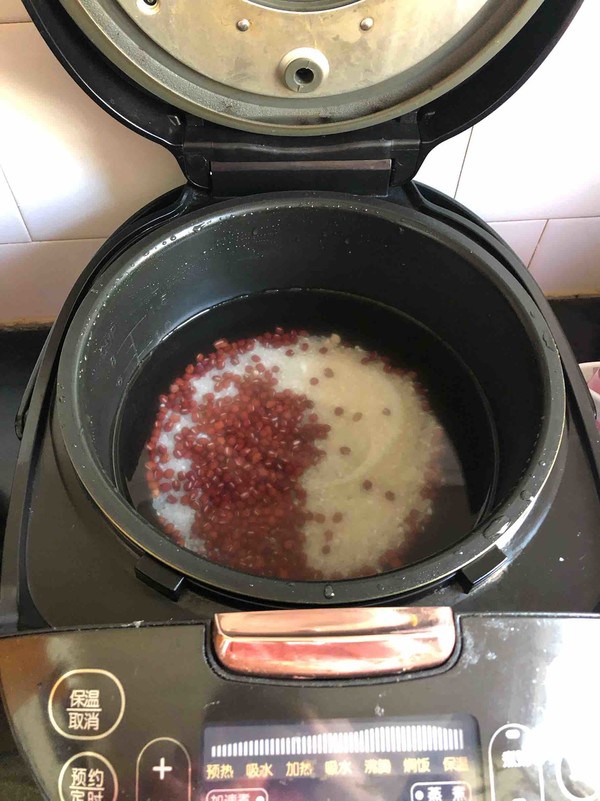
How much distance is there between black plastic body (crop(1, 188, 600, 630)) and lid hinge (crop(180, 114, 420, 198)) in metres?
0.33

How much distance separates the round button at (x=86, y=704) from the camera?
1.68 feet

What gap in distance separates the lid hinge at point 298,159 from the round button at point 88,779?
644mm

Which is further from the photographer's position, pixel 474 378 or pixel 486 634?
pixel 474 378

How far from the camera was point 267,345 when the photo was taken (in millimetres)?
979

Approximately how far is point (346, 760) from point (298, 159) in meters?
0.66

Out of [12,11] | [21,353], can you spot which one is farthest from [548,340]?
[21,353]

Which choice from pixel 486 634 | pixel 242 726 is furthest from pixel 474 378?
pixel 242 726

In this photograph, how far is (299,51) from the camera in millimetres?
681

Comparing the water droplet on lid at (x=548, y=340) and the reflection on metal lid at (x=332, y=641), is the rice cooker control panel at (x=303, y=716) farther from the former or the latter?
the water droplet on lid at (x=548, y=340)

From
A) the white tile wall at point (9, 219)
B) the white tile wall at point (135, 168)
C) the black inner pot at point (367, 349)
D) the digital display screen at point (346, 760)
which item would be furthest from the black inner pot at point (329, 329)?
the white tile wall at point (9, 219)

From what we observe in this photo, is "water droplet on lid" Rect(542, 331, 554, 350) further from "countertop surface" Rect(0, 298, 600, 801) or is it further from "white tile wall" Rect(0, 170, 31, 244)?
"white tile wall" Rect(0, 170, 31, 244)

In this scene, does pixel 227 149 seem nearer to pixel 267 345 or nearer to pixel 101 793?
pixel 267 345

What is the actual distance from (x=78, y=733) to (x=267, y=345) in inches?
23.5

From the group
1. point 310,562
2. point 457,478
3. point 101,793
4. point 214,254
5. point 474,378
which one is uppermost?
point 214,254
